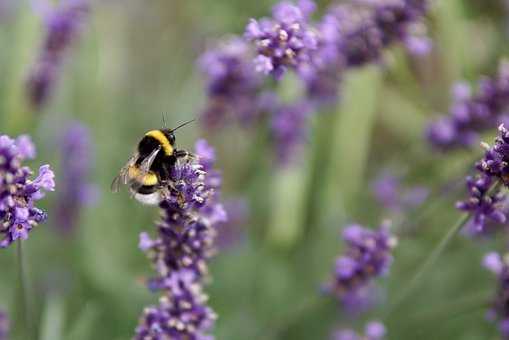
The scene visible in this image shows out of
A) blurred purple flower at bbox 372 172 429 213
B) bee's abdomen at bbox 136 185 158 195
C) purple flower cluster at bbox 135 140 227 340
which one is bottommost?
purple flower cluster at bbox 135 140 227 340

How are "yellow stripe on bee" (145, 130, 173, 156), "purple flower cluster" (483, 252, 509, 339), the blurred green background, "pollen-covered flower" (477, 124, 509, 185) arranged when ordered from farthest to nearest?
the blurred green background → "purple flower cluster" (483, 252, 509, 339) → "yellow stripe on bee" (145, 130, 173, 156) → "pollen-covered flower" (477, 124, 509, 185)

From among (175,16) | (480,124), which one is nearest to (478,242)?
(480,124)

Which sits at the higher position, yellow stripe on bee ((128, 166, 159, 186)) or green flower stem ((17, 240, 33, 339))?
yellow stripe on bee ((128, 166, 159, 186))

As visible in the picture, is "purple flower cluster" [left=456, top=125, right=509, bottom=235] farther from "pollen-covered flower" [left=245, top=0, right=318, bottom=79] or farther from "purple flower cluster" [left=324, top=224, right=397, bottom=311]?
"pollen-covered flower" [left=245, top=0, right=318, bottom=79]

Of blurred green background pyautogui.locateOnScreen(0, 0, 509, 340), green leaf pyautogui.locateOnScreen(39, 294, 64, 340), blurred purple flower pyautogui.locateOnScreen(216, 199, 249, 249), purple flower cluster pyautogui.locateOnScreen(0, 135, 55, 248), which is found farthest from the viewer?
blurred purple flower pyautogui.locateOnScreen(216, 199, 249, 249)

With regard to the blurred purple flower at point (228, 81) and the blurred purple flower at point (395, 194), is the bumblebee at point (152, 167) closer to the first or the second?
the blurred purple flower at point (228, 81)

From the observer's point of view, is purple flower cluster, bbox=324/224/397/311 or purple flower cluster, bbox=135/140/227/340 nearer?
purple flower cluster, bbox=135/140/227/340

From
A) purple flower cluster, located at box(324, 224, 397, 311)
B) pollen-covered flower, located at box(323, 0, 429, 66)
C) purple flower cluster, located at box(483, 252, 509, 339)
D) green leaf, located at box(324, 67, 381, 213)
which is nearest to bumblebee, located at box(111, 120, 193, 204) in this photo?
purple flower cluster, located at box(324, 224, 397, 311)
